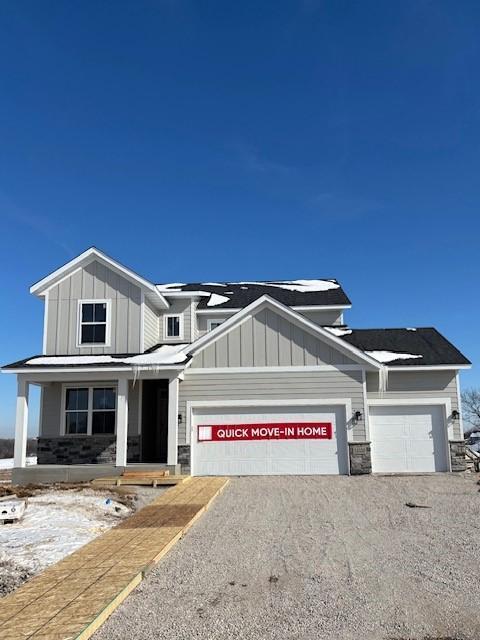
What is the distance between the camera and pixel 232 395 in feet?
51.3

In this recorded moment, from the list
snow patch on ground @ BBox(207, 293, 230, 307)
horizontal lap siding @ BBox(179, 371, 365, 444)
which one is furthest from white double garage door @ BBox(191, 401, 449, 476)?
snow patch on ground @ BBox(207, 293, 230, 307)

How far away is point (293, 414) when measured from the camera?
1552 cm

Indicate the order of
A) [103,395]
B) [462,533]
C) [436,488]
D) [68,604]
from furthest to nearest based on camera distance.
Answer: [103,395] → [436,488] → [462,533] → [68,604]

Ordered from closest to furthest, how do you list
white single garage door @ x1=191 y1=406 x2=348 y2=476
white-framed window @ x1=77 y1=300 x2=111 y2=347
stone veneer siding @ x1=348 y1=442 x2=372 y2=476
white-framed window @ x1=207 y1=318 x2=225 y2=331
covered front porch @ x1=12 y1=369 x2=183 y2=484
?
covered front porch @ x1=12 y1=369 x2=183 y2=484 → stone veneer siding @ x1=348 y1=442 x2=372 y2=476 → white single garage door @ x1=191 y1=406 x2=348 y2=476 → white-framed window @ x1=77 y1=300 x2=111 y2=347 → white-framed window @ x1=207 y1=318 x2=225 y2=331

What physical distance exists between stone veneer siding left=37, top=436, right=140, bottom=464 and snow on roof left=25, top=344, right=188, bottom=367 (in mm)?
2290

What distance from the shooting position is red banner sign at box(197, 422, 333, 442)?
15422 millimetres

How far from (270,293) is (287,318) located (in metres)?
5.68

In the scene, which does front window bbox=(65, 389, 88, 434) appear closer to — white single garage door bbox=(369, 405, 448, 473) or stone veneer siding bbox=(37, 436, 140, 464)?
stone veneer siding bbox=(37, 436, 140, 464)

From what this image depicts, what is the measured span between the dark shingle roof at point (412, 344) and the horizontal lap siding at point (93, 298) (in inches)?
261

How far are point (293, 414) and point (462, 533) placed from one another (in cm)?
753

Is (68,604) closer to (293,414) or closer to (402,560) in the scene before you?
(402,560)

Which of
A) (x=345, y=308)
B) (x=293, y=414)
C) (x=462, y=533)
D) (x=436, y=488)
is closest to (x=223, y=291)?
(x=345, y=308)

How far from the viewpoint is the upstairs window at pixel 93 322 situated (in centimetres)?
1702

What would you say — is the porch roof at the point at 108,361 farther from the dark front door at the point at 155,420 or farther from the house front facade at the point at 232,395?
the dark front door at the point at 155,420
